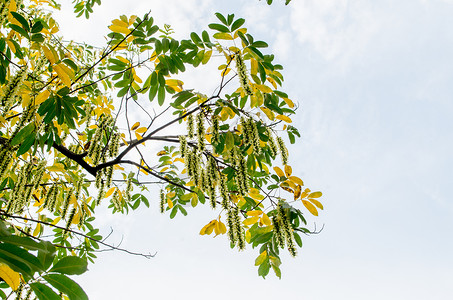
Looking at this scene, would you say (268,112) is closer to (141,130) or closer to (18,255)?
(141,130)

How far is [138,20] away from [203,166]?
115 centimetres

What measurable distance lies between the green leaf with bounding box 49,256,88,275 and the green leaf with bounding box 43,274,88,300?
4cm

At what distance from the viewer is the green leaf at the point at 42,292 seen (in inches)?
30.4

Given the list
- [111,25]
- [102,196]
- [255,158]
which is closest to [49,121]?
[102,196]

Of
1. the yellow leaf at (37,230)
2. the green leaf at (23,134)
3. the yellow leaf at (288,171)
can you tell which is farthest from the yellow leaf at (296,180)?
→ the yellow leaf at (37,230)

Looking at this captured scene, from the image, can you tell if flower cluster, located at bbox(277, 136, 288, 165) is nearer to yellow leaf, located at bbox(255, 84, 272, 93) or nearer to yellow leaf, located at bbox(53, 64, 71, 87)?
yellow leaf, located at bbox(255, 84, 272, 93)

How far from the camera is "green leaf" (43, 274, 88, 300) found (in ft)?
2.66

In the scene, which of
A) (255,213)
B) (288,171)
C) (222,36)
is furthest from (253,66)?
(255,213)

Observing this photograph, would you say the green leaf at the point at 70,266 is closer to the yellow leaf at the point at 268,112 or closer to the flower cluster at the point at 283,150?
the flower cluster at the point at 283,150

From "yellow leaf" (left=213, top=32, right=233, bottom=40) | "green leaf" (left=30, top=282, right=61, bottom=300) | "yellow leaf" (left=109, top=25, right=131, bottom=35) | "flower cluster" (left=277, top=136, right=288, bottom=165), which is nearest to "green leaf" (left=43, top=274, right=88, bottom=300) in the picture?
"green leaf" (left=30, top=282, right=61, bottom=300)

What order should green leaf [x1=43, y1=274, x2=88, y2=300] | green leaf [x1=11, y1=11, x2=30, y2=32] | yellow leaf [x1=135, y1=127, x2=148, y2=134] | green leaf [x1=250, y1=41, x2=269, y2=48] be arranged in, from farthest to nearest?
1. yellow leaf [x1=135, y1=127, x2=148, y2=134]
2. green leaf [x1=250, y1=41, x2=269, y2=48]
3. green leaf [x1=11, y1=11, x2=30, y2=32]
4. green leaf [x1=43, y1=274, x2=88, y2=300]

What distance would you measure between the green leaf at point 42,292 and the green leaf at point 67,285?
0.03 metres

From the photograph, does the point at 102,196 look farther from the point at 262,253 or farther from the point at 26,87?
the point at 262,253

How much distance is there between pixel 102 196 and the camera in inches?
78.3
